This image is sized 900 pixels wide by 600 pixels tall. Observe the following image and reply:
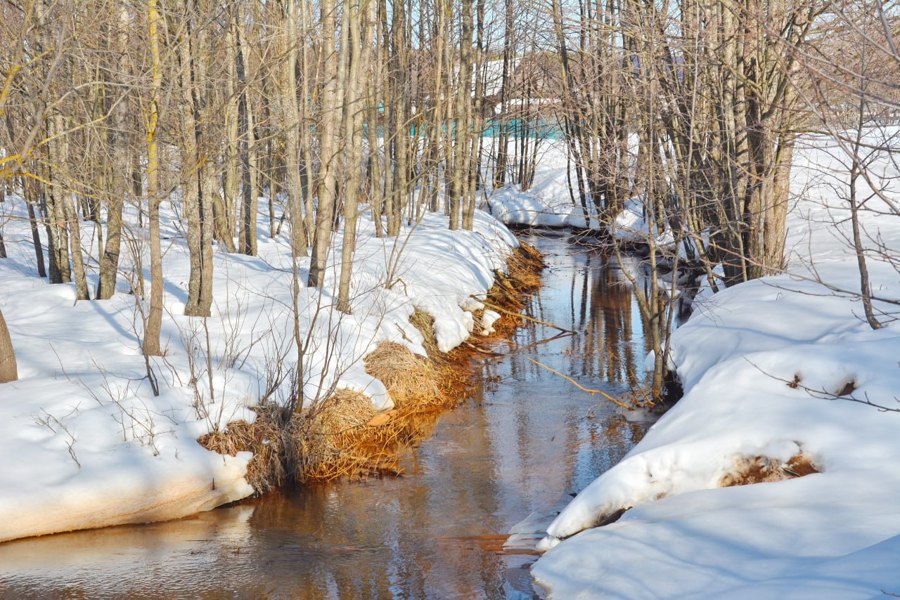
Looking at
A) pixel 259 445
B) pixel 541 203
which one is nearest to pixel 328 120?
pixel 259 445

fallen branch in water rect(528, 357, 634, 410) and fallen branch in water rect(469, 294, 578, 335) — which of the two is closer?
fallen branch in water rect(528, 357, 634, 410)

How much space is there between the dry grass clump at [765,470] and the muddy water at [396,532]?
1807 millimetres

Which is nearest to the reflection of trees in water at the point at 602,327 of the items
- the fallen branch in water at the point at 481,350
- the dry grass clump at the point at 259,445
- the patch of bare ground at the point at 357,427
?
the fallen branch in water at the point at 481,350

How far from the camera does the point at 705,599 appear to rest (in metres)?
5.00

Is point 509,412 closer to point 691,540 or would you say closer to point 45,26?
point 691,540

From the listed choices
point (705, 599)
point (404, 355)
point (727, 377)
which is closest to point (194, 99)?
point (404, 355)

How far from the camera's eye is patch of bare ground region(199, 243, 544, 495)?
28.8 feet

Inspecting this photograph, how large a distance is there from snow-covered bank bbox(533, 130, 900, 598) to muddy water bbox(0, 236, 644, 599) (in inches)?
33.5

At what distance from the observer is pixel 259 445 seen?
880cm

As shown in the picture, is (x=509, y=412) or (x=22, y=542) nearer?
(x=22, y=542)

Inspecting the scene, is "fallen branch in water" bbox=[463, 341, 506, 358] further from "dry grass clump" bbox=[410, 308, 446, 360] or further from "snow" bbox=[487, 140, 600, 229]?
"snow" bbox=[487, 140, 600, 229]

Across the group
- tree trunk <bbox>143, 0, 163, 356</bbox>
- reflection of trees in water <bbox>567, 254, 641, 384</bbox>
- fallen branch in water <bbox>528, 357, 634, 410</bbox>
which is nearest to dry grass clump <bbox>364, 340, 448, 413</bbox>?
fallen branch in water <bbox>528, 357, 634, 410</bbox>

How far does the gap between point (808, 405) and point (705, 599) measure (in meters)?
2.86

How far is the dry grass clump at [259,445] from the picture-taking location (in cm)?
858
